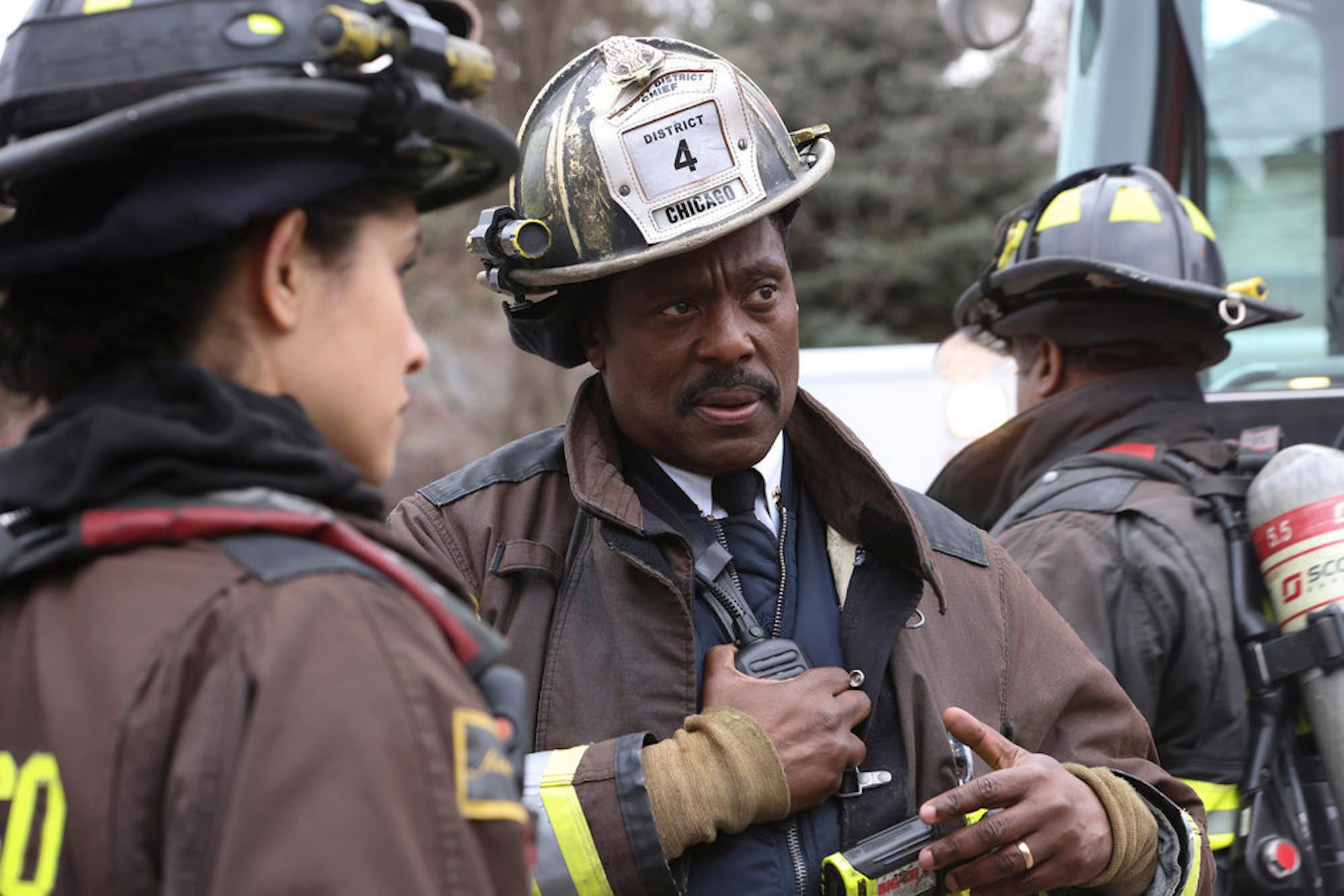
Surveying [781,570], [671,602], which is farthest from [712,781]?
[781,570]

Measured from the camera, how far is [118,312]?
142 cm

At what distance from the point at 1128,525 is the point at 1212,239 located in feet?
3.12

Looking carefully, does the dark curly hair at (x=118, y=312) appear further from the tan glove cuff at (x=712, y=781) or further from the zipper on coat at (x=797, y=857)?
the zipper on coat at (x=797, y=857)

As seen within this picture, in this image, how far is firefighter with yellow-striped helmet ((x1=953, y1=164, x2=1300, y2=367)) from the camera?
11.1 feet

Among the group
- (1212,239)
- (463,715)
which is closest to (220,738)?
(463,715)

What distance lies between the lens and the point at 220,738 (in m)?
1.23

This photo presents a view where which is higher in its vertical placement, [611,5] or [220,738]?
[611,5]

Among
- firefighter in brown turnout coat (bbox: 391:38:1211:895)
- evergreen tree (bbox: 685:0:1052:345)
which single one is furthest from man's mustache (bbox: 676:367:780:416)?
evergreen tree (bbox: 685:0:1052:345)

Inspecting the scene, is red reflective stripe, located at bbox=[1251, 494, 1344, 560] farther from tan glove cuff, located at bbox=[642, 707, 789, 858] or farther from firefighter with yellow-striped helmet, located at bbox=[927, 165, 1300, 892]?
tan glove cuff, located at bbox=[642, 707, 789, 858]

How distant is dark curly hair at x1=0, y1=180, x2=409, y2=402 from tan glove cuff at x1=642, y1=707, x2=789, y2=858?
98 cm

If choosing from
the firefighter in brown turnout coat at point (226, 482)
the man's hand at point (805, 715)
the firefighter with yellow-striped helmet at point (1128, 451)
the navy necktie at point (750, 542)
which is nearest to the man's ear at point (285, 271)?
the firefighter in brown turnout coat at point (226, 482)

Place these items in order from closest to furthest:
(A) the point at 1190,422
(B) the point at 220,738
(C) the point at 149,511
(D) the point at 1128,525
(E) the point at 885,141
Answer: (B) the point at 220,738 → (C) the point at 149,511 → (D) the point at 1128,525 → (A) the point at 1190,422 → (E) the point at 885,141

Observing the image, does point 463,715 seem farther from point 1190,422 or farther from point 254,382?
point 1190,422

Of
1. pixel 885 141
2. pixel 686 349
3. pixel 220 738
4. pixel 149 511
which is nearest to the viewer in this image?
pixel 220 738
